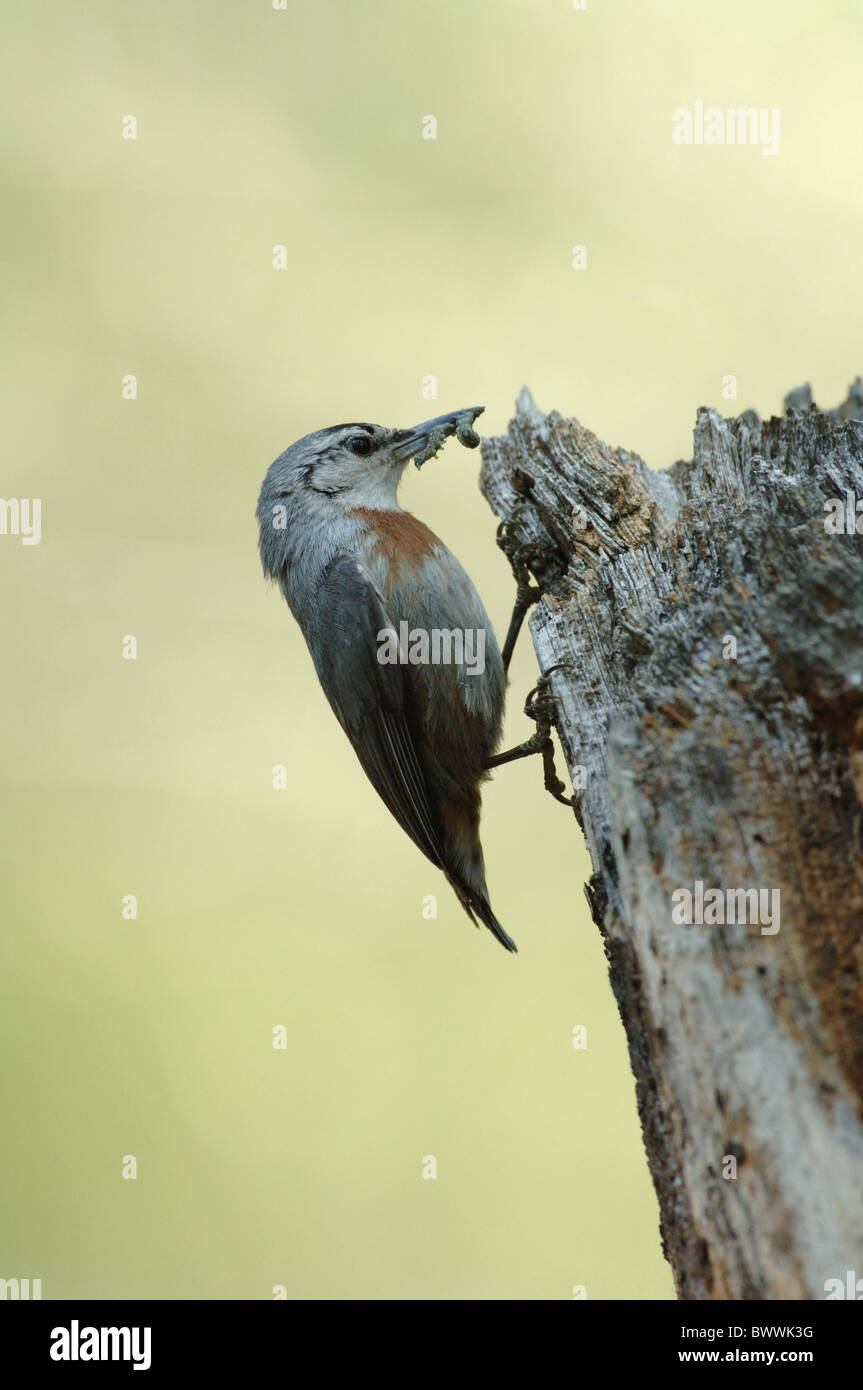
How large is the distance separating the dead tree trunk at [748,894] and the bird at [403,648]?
1926 mm

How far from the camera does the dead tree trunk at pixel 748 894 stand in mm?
2334

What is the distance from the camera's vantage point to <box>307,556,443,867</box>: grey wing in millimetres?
5113

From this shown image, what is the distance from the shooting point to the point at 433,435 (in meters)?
5.64

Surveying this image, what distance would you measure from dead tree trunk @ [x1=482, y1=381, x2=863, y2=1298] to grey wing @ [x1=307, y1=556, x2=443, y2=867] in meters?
1.99

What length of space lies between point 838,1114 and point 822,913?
429 mm

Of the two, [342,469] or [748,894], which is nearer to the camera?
[748,894]

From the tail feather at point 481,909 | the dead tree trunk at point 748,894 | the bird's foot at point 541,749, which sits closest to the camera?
the dead tree trunk at point 748,894

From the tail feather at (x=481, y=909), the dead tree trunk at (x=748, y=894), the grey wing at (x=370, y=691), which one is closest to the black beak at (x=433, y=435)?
the grey wing at (x=370, y=691)

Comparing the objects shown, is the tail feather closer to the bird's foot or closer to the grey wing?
the grey wing

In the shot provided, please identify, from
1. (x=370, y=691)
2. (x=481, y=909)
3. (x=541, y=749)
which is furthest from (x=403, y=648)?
(x=481, y=909)

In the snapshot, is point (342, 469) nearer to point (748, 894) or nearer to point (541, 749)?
point (541, 749)

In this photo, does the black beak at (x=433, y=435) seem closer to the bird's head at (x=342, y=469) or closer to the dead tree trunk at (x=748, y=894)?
the bird's head at (x=342, y=469)

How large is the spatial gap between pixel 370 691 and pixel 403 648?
0.84 ft
